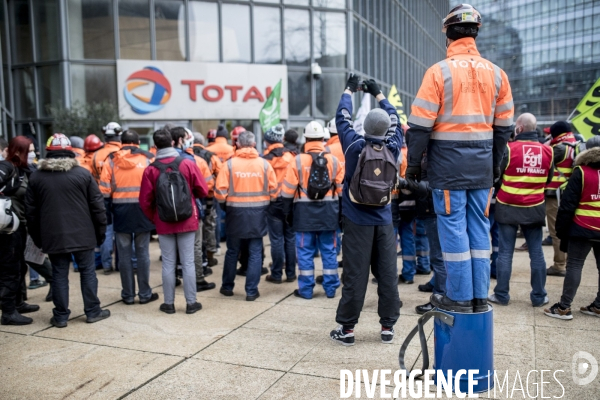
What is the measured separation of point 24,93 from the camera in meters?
18.2

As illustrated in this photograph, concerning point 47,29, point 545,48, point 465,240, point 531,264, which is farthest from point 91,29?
point 545,48

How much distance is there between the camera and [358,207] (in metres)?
4.73

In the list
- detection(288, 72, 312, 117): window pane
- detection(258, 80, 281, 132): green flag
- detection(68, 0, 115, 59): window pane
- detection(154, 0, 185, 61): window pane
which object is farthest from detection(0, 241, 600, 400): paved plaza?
detection(288, 72, 312, 117): window pane

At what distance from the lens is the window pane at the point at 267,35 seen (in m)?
19.2

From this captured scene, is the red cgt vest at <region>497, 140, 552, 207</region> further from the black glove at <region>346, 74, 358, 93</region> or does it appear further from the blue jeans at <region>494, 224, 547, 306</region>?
the black glove at <region>346, 74, 358, 93</region>

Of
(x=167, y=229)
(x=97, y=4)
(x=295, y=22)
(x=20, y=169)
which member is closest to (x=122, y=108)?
(x=97, y=4)

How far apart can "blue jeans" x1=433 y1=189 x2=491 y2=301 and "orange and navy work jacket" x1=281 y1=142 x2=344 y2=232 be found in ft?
8.25

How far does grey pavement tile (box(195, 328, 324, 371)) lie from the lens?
4.39m

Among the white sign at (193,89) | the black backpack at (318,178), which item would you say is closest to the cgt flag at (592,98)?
the black backpack at (318,178)

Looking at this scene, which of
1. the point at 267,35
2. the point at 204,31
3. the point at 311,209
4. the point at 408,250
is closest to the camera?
the point at 311,209

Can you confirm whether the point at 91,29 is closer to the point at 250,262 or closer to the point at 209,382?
the point at 250,262

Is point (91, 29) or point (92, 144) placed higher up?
point (91, 29)

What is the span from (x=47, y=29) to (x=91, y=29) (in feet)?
4.74

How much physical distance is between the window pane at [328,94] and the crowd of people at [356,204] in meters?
12.5
